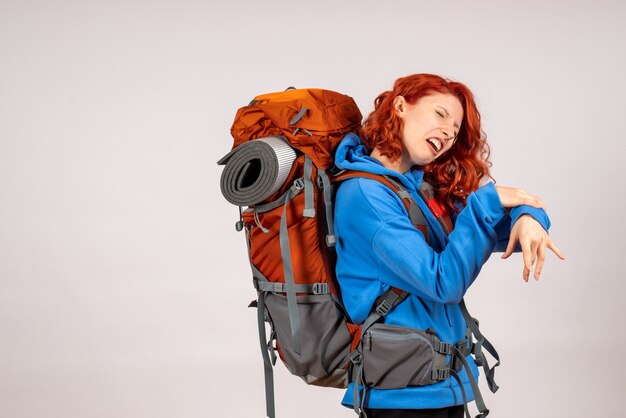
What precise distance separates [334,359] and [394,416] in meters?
0.28

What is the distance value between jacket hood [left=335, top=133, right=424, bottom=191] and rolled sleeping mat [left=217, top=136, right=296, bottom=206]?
16cm

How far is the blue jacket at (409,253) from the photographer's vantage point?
99.4 inches

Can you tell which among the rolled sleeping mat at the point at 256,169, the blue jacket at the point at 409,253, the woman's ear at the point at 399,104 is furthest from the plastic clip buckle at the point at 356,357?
the woman's ear at the point at 399,104

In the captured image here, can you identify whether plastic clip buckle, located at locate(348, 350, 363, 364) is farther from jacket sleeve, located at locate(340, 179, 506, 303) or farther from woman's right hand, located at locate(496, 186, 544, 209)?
woman's right hand, located at locate(496, 186, 544, 209)

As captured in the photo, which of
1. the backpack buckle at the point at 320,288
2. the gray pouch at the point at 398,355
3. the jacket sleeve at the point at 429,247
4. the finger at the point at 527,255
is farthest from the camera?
the backpack buckle at the point at 320,288

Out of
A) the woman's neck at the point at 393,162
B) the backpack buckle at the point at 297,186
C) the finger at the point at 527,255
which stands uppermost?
the woman's neck at the point at 393,162

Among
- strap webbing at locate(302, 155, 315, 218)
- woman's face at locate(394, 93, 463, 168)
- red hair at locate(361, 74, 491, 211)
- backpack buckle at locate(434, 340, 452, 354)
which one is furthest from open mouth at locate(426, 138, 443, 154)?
backpack buckle at locate(434, 340, 452, 354)

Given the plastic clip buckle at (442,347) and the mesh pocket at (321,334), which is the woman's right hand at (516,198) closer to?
the plastic clip buckle at (442,347)

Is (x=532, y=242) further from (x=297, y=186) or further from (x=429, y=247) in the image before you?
(x=297, y=186)

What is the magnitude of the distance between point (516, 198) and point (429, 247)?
30 cm

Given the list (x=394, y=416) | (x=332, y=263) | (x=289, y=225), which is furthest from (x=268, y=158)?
(x=394, y=416)

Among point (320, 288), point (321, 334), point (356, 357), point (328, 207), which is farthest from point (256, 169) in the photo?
point (356, 357)

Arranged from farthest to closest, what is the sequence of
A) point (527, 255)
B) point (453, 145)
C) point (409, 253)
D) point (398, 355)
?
point (453, 145), point (398, 355), point (409, 253), point (527, 255)

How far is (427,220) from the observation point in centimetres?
275
